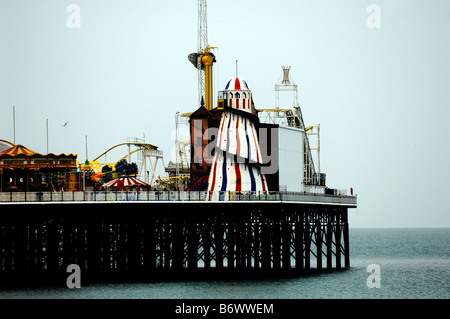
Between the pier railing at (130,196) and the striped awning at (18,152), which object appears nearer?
the pier railing at (130,196)

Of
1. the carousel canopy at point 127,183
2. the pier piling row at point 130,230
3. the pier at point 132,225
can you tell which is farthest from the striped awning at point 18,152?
the carousel canopy at point 127,183

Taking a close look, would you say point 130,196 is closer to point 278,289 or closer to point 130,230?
point 130,230

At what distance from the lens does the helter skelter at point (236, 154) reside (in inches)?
3578

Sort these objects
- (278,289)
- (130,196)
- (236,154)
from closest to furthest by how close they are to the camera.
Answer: (278,289) → (130,196) → (236,154)

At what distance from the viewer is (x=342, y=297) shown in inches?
3093

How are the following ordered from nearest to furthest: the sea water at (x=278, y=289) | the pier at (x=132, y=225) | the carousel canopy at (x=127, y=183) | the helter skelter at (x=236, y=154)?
1. the sea water at (x=278, y=289)
2. the pier at (x=132, y=225)
3. the helter skelter at (x=236, y=154)
4. the carousel canopy at (x=127, y=183)

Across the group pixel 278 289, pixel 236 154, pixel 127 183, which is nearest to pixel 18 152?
pixel 127 183

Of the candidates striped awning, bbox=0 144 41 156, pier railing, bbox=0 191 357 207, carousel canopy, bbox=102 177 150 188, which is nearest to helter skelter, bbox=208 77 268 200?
pier railing, bbox=0 191 357 207

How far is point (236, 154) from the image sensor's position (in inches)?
3585

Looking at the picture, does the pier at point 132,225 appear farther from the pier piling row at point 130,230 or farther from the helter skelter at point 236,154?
the helter skelter at point 236,154

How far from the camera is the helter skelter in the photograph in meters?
90.9

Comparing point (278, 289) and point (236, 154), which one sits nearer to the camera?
point (278, 289)

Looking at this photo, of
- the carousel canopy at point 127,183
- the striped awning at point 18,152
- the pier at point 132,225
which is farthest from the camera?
the carousel canopy at point 127,183

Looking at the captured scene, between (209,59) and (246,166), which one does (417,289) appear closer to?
(246,166)
